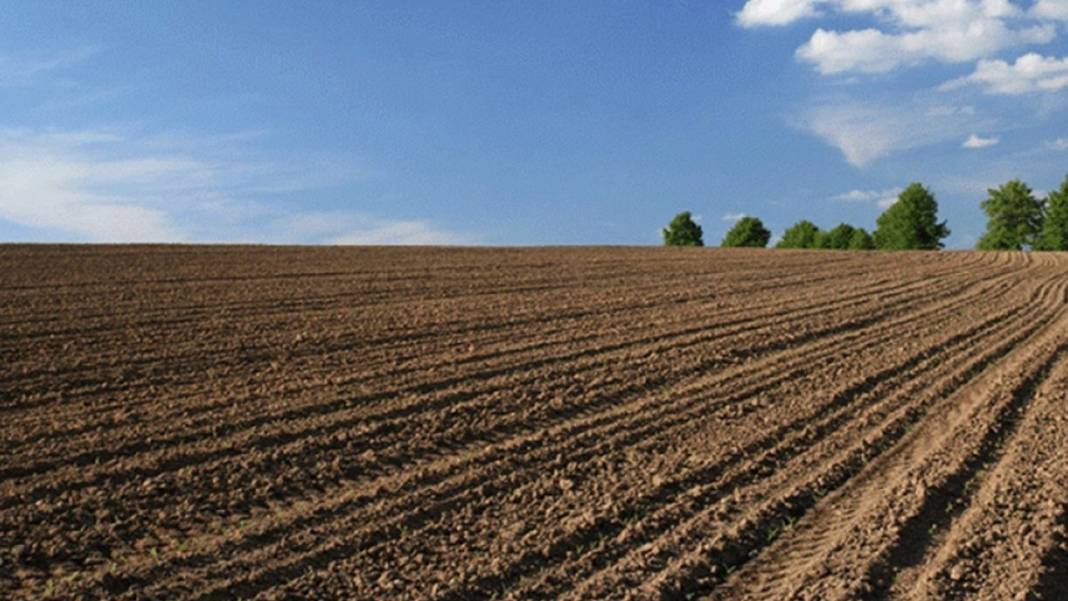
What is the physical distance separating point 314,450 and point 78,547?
6.98ft

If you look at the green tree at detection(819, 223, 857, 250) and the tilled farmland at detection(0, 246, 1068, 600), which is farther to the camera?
the green tree at detection(819, 223, 857, 250)

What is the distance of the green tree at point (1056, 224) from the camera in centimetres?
6122

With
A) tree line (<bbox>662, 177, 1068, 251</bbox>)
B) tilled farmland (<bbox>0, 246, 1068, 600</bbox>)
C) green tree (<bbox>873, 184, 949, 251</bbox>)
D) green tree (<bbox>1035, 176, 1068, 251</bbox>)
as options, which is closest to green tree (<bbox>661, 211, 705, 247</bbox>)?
tree line (<bbox>662, 177, 1068, 251</bbox>)

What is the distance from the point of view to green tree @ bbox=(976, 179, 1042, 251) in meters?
65.8

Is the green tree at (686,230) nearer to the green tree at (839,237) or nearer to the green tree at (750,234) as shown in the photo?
the green tree at (750,234)

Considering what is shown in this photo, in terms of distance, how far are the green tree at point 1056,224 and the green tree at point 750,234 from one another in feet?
63.6

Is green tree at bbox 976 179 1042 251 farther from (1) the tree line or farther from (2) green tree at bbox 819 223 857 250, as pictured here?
(2) green tree at bbox 819 223 857 250

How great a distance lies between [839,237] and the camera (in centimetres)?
8025

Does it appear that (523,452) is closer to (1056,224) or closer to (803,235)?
(1056,224)

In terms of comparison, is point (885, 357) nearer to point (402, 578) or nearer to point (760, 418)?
point (760, 418)

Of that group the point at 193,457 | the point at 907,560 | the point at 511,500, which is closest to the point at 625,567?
the point at 511,500

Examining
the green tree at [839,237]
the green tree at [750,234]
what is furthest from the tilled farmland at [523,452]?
the green tree at [839,237]

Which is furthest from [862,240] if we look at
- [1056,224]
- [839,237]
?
[1056,224]

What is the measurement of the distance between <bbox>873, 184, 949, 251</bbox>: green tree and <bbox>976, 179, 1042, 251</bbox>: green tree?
4.99 metres
